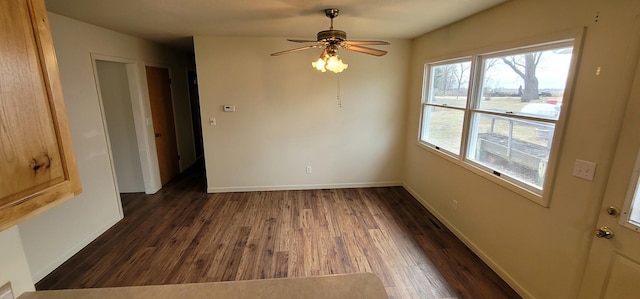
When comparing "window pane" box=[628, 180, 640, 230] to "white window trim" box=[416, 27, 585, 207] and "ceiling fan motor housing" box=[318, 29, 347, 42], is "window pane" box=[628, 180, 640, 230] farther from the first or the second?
"ceiling fan motor housing" box=[318, 29, 347, 42]

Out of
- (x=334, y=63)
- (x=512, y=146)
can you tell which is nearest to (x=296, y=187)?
(x=334, y=63)

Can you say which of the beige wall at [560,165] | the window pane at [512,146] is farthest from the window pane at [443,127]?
the beige wall at [560,165]

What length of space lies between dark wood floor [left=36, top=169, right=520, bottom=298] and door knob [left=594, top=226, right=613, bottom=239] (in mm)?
886

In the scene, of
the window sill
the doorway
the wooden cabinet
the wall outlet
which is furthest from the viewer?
the doorway

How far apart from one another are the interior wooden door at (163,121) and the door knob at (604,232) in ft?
16.8

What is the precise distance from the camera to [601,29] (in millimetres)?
1545

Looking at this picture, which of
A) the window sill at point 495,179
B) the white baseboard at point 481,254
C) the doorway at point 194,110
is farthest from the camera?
the doorway at point 194,110

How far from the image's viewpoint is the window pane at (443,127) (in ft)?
10.1

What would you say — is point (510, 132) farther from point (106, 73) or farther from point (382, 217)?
point (106, 73)

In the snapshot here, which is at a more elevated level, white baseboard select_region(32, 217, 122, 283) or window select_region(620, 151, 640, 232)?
window select_region(620, 151, 640, 232)

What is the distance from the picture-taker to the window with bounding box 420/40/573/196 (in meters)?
1.90

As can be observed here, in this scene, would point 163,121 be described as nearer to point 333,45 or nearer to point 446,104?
point 333,45

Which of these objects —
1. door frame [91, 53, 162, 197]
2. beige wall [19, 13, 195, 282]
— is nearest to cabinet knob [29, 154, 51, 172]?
beige wall [19, 13, 195, 282]

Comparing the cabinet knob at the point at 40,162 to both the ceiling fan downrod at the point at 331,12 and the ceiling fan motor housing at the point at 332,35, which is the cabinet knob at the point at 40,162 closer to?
the ceiling fan motor housing at the point at 332,35
